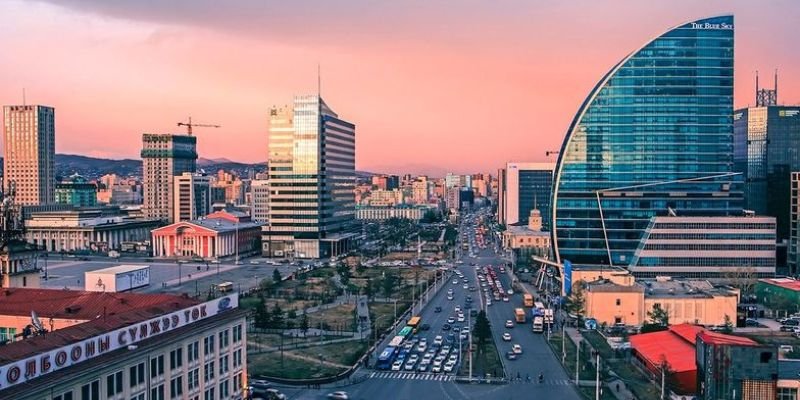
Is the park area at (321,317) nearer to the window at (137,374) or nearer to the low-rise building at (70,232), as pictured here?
the window at (137,374)

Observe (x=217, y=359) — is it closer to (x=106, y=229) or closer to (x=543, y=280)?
(x=543, y=280)

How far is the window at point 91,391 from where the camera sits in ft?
66.0

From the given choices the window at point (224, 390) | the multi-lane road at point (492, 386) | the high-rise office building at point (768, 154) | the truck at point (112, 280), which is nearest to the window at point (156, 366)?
the window at point (224, 390)

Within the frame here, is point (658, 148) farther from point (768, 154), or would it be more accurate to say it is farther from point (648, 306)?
point (768, 154)

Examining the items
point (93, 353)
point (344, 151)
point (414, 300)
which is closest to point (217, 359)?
point (93, 353)

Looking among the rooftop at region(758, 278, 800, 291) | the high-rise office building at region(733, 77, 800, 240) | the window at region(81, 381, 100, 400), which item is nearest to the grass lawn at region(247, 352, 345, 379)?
the window at region(81, 381, 100, 400)

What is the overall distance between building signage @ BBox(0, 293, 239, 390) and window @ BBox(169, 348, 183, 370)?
761mm

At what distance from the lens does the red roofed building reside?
34.4 meters

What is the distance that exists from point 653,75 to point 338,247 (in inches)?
1918

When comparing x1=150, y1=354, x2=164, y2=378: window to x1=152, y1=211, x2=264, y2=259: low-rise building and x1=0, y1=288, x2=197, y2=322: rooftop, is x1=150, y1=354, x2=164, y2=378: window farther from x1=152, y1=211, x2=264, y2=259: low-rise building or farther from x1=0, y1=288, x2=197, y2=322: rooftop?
x1=152, y1=211, x2=264, y2=259: low-rise building

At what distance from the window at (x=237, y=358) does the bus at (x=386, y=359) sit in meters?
11.6

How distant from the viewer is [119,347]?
21750 millimetres

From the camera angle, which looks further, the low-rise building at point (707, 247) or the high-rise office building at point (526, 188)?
the high-rise office building at point (526, 188)

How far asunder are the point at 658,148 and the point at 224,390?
53.2 metres
